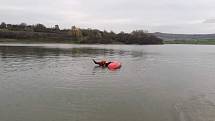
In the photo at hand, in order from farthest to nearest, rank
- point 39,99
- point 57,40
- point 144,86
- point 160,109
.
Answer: point 57,40 → point 144,86 → point 39,99 → point 160,109

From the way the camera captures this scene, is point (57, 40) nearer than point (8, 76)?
No

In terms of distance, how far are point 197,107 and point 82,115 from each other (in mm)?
8061

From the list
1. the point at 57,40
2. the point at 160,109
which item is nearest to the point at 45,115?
the point at 160,109

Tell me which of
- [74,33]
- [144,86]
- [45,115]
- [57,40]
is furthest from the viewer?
[74,33]

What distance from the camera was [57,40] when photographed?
17600 centimetres

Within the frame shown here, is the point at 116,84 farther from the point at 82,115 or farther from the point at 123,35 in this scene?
A: the point at 123,35

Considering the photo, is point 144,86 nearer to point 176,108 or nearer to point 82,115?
point 176,108

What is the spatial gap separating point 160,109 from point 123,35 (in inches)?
7078

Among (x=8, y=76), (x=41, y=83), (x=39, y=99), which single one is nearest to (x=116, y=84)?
(x=41, y=83)

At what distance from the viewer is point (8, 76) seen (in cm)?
A: 3231

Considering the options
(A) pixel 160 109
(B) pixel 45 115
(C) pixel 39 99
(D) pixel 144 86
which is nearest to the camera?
(B) pixel 45 115

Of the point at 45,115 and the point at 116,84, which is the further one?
the point at 116,84

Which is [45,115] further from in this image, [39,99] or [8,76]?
[8,76]

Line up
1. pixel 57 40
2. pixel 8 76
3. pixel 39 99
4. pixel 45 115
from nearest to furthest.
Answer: pixel 45 115, pixel 39 99, pixel 8 76, pixel 57 40
